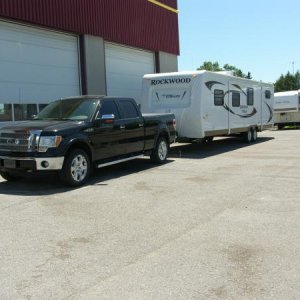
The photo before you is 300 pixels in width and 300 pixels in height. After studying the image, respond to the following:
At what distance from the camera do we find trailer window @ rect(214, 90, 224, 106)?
16.0 m

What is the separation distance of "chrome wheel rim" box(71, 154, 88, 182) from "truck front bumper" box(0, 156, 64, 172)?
0.39 m

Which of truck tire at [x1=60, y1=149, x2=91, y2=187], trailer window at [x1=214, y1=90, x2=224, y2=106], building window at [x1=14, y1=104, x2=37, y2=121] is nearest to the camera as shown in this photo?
truck tire at [x1=60, y1=149, x2=91, y2=187]

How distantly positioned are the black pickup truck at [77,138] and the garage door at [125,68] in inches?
375

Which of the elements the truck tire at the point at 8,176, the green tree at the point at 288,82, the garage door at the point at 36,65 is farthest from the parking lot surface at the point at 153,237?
the green tree at the point at 288,82

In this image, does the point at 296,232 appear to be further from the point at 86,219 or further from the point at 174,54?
the point at 174,54

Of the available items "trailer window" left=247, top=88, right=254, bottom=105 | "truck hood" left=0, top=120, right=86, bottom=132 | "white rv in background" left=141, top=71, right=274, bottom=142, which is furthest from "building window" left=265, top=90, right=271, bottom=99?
"truck hood" left=0, top=120, right=86, bottom=132

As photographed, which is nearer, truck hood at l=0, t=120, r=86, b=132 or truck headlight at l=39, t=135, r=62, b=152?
truck headlight at l=39, t=135, r=62, b=152

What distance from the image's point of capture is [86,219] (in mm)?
6891

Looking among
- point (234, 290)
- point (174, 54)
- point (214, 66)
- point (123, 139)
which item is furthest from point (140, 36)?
point (214, 66)

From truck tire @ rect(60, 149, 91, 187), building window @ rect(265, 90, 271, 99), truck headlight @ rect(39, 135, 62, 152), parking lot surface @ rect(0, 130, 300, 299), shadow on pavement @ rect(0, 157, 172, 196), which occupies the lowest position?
parking lot surface @ rect(0, 130, 300, 299)

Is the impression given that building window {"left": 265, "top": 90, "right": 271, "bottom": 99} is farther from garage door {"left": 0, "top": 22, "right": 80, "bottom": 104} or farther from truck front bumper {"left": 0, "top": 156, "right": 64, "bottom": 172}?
truck front bumper {"left": 0, "top": 156, "right": 64, "bottom": 172}

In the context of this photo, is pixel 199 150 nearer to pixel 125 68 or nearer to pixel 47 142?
pixel 125 68

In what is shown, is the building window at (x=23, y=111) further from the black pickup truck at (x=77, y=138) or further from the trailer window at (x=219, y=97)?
the trailer window at (x=219, y=97)

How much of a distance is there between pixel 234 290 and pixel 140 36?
20160mm
